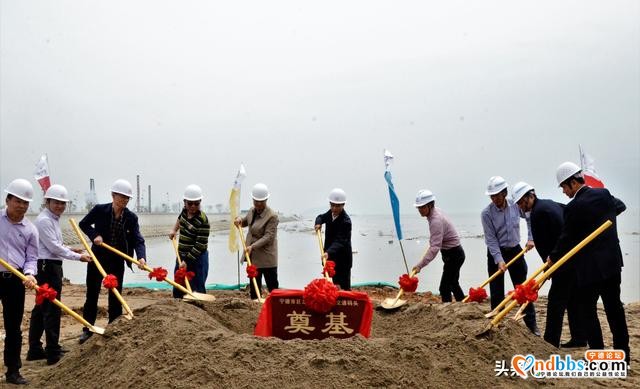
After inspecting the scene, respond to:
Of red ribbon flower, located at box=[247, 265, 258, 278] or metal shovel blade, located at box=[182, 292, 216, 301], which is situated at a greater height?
red ribbon flower, located at box=[247, 265, 258, 278]

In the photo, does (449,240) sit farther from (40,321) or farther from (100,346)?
(40,321)

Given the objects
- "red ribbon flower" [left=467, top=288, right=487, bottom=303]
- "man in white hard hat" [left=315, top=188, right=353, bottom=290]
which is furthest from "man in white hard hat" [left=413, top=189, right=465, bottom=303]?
"man in white hard hat" [left=315, top=188, right=353, bottom=290]

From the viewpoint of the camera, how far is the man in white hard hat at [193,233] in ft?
18.1

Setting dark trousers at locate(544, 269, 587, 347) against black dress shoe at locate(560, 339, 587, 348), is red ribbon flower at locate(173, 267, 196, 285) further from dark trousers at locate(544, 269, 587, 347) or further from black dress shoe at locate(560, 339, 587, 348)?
black dress shoe at locate(560, 339, 587, 348)

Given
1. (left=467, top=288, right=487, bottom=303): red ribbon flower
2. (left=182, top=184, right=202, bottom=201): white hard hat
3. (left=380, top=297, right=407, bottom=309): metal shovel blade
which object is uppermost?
(left=182, top=184, right=202, bottom=201): white hard hat

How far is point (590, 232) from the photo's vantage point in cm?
401

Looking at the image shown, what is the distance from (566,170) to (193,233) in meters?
3.75

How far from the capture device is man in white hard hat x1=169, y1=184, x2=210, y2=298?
5.50m

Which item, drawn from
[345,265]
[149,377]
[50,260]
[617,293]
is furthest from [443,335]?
[50,260]

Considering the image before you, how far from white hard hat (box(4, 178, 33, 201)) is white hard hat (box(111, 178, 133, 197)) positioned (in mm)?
1126

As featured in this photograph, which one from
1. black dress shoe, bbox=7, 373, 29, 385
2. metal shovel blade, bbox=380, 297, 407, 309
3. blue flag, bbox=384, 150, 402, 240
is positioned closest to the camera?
black dress shoe, bbox=7, 373, 29, 385

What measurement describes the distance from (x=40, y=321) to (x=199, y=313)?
1468 millimetres

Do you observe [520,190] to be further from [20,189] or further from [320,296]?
[20,189]

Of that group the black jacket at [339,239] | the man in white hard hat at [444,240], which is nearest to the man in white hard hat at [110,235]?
the black jacket at [339,239]
